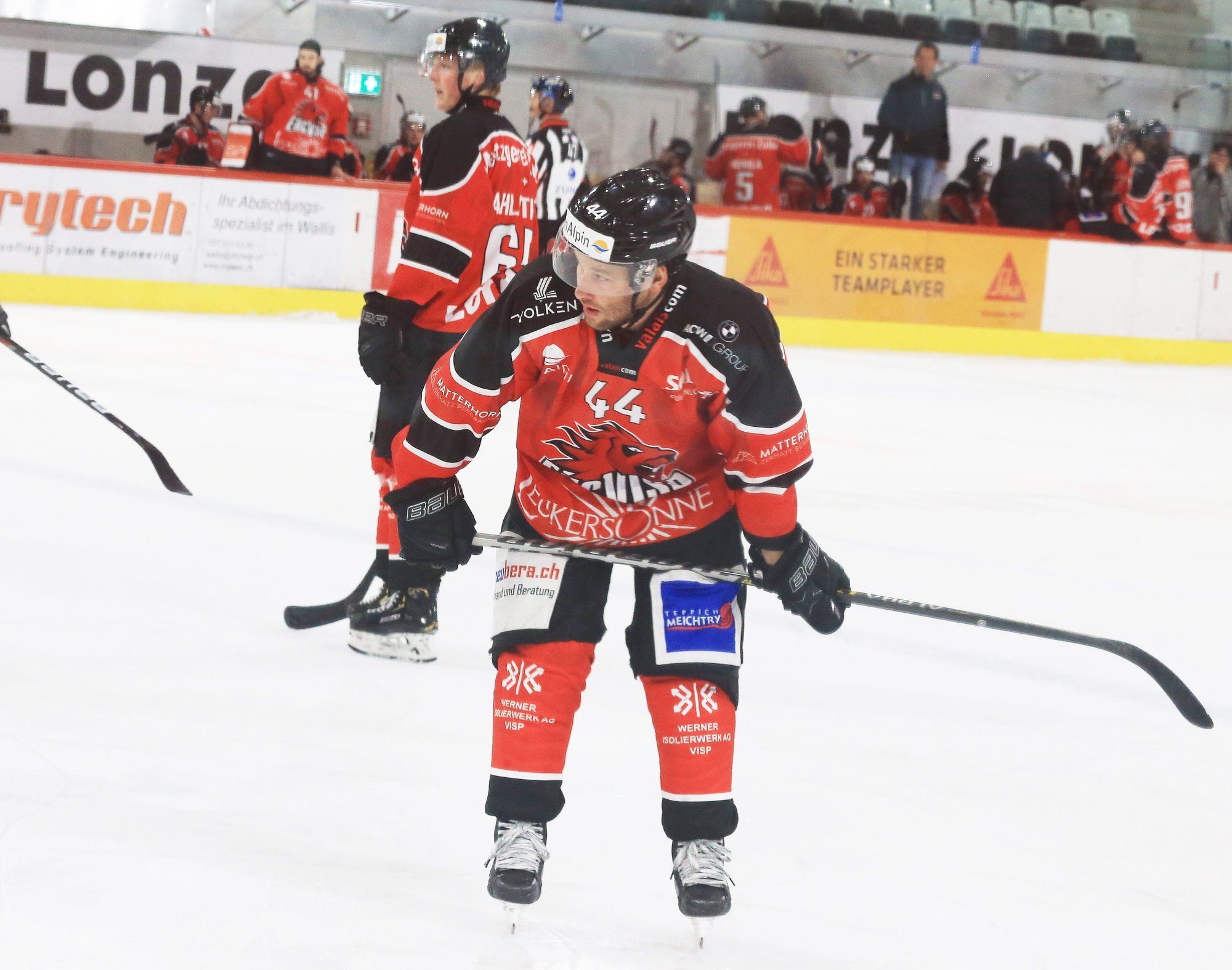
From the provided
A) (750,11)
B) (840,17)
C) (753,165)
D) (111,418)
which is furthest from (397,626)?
(840,17)

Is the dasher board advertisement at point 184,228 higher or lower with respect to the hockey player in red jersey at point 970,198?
lower

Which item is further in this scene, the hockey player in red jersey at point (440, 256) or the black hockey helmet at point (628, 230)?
the hockey player in red jersey at point (440, 256)

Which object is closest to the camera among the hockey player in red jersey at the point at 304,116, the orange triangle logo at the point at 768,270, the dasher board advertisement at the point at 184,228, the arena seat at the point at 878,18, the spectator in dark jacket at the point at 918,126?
the dasher board advertisement at the point at 184,228

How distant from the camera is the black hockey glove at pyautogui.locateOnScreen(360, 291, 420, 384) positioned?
10.5 ft

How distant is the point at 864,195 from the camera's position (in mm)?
12148

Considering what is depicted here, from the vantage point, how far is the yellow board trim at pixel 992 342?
33.8 feet

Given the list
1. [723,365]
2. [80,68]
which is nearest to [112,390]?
[723,365]

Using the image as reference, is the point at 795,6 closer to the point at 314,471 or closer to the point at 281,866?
the point at 314,471

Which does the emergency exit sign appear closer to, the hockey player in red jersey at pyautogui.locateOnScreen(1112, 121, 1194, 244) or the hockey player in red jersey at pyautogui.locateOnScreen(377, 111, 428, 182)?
the hockey player in red jersey at pyautogui.locateOnScreen(377, 111, 428, 182)

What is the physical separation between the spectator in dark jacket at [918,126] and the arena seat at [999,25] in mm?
2725

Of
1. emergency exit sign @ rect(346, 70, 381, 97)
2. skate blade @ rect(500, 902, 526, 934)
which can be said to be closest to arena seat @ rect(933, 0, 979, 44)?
emergency exit sign @ rect(346, 70, 381, 97)

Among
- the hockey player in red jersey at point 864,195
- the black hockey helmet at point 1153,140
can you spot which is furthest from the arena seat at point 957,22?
the black hockey helmet at point 1153,140

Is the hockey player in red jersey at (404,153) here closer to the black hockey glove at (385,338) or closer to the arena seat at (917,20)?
the arena seat at (917,20)

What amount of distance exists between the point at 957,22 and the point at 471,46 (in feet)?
39.7
